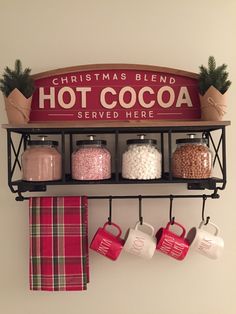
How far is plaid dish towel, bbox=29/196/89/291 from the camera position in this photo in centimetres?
107

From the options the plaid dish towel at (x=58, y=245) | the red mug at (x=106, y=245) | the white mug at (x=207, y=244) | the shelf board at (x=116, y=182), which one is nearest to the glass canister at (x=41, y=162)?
the shelf board at (x=116, y=182)

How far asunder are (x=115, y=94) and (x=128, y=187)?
35 cm

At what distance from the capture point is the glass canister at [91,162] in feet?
3.19

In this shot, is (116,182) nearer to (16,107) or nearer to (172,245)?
(172,245)

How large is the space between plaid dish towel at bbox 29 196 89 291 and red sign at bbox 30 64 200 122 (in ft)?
1.06

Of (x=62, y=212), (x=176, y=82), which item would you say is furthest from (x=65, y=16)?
(x=62, y=212)

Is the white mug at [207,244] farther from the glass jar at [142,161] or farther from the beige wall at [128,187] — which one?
the glass jar at [142,161]

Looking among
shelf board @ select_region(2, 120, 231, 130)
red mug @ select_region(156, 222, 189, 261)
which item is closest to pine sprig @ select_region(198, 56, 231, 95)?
shelf board @ select_region(2, 120, 231, 130)

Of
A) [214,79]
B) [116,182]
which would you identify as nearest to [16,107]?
[116,182]

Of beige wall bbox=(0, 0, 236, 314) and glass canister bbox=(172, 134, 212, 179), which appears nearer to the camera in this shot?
glass canister bbox=(172, 134, 212, 179)

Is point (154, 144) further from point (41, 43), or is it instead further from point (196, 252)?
point (41, 43)

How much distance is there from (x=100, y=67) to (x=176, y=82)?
0.28 meters

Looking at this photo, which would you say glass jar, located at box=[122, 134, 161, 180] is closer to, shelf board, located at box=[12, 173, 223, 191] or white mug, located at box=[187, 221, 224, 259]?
Result: shelf board, located at box=[12, 173, 223, 191]

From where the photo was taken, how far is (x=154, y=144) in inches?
40.1
